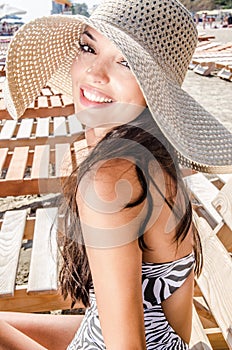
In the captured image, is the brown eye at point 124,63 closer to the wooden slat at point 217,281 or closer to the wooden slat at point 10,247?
the wooden slat at point 217,281

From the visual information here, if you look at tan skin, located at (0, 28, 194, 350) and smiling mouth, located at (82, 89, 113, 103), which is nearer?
tan skin, located at (0, 28, 194, 350)

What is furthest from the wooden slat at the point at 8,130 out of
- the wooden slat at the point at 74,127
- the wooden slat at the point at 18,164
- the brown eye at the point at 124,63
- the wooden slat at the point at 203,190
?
the brown eye at the point at 124,63

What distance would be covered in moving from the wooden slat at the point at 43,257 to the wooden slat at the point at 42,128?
1344mm

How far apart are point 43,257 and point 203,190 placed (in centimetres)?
100

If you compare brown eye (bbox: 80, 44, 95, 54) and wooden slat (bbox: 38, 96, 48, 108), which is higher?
brown eye (bbox: 80, 44, 95, 54)

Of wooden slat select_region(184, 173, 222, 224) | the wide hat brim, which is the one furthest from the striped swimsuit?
wooden slat select_region(184, 173, 222, 224)

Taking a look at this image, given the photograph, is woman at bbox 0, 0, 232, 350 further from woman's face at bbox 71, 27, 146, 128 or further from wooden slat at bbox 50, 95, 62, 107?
wooden slat at bbox 50, 95, 62, 107

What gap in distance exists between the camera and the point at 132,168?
112cm

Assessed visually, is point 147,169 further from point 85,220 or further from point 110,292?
point 110,292

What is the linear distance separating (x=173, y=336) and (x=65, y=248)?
1.38ft

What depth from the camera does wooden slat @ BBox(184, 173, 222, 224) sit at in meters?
2.55

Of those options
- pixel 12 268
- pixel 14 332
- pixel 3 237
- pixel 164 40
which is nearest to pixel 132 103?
pixel 164 40

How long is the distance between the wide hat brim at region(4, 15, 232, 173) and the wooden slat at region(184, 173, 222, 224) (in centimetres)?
112

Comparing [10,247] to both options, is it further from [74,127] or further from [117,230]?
[74,127]
